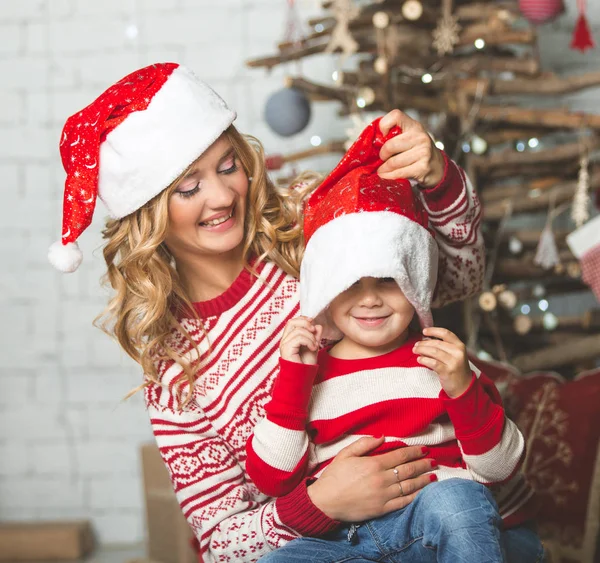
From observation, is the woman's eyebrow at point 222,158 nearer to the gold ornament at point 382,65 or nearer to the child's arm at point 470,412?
the child's arm at point 470,412

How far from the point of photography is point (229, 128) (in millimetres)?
1749

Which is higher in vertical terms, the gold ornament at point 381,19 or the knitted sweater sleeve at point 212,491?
the gold ornament at point 381,19

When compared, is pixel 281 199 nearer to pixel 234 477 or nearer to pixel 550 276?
pixel 234 477

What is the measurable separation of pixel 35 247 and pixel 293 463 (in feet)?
7.35

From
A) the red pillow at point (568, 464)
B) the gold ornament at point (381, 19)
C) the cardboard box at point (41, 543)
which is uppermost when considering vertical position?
the gold ornament at point (381, 19)

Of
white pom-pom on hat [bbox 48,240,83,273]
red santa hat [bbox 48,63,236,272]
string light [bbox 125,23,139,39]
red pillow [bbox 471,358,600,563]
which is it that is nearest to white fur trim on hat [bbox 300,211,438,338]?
red santa hat [bbox 48,63,236,272]

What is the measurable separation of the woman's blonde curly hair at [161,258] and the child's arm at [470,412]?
512 mm

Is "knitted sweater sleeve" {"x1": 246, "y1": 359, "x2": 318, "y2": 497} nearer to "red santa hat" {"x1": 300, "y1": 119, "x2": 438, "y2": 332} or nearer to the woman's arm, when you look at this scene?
"red santa hat" {"x1": 300, "y1": 119, "x2": 438, "y2": 332}

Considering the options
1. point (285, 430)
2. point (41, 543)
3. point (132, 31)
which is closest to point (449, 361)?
point (285, 430)

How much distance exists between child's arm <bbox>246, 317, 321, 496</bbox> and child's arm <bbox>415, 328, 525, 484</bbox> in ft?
0.69

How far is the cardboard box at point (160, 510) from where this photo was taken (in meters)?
3.14

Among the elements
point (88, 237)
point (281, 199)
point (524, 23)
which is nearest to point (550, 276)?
point (524, 23)

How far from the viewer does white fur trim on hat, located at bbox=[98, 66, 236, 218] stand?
5.30 ft

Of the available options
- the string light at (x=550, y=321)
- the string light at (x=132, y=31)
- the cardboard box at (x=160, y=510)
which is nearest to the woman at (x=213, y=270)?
the string light at (x=550, y=321)
